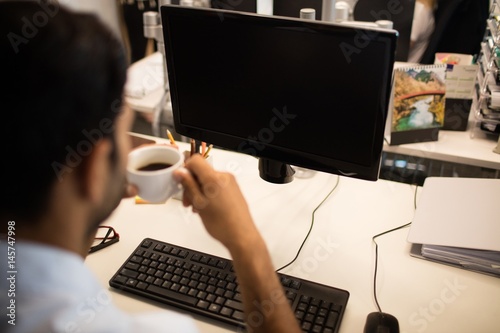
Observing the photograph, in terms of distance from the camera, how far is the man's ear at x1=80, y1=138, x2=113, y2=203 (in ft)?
2.06

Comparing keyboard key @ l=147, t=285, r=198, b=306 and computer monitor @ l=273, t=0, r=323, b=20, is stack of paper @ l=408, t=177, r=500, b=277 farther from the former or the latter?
computer monitor @ l=273, t=0, r=323, b=20

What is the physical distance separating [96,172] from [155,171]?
25 centimetres

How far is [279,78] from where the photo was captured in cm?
106

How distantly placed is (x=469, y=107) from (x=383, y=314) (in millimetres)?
959

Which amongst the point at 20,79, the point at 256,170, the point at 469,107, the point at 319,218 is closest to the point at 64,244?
the point at 20,79

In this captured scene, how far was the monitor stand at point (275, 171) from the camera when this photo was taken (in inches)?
49.0

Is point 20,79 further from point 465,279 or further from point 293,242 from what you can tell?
point 465,279

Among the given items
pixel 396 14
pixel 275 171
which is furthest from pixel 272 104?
pixel 396 14

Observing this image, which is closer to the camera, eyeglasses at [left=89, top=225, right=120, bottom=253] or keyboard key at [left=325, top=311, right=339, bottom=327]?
keyboard key at [left=325, top=311, right=339, bottom=327]

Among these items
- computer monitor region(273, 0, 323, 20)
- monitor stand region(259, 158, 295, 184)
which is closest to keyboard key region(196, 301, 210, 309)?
monitor stand region(259, 158, 295, 184)

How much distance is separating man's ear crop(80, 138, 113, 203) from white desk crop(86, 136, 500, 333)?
439 mm

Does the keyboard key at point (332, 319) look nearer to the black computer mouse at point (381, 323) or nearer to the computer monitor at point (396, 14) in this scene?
the black computer mouse at point (381, 323)

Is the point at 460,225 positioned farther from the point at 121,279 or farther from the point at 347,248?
the point at 121,279

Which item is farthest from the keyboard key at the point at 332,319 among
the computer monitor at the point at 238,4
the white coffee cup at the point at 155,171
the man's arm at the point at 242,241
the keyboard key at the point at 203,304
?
the computer monitor at the point at 238,4
